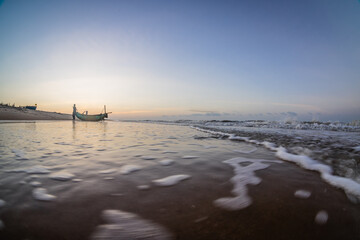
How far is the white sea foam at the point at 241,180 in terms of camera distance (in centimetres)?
151

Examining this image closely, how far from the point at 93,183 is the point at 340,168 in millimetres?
3362

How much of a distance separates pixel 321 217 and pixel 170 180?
142 centimetres

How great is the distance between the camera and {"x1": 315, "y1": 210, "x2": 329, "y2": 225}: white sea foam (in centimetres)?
125

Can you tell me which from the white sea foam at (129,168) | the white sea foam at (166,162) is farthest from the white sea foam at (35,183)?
the white sea foam at (166,162)

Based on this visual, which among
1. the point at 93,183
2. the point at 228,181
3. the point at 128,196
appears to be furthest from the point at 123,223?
the point at 228,181

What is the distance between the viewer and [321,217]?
4.32ft

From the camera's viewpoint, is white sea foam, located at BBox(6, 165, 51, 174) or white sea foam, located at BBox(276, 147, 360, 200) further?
white sea foam, located at BBox(6, 165, 51, 174)

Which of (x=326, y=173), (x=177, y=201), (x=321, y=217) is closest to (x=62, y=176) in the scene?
(x=177, y=201)

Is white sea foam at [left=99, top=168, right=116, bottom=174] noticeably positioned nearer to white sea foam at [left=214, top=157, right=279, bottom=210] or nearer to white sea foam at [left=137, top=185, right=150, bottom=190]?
white sea foam at [left=137, top=185, right=150, bottom=190]

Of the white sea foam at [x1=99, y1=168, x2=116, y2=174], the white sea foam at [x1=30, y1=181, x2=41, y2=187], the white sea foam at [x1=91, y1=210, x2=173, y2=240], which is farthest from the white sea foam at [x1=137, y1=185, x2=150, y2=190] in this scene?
the white sea foam at [x1=30, y1=181, x2=41, y2=187]

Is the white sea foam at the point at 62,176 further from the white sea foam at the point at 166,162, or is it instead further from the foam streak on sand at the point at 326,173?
the foam streak on sand at the point at 326,173

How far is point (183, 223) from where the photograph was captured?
1.21 meters

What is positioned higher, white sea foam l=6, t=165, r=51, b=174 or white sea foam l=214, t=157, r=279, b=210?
white sea foam l=6, t=165, r=51, b=174

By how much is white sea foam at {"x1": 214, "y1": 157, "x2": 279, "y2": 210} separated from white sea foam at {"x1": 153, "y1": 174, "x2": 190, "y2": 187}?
59cm
